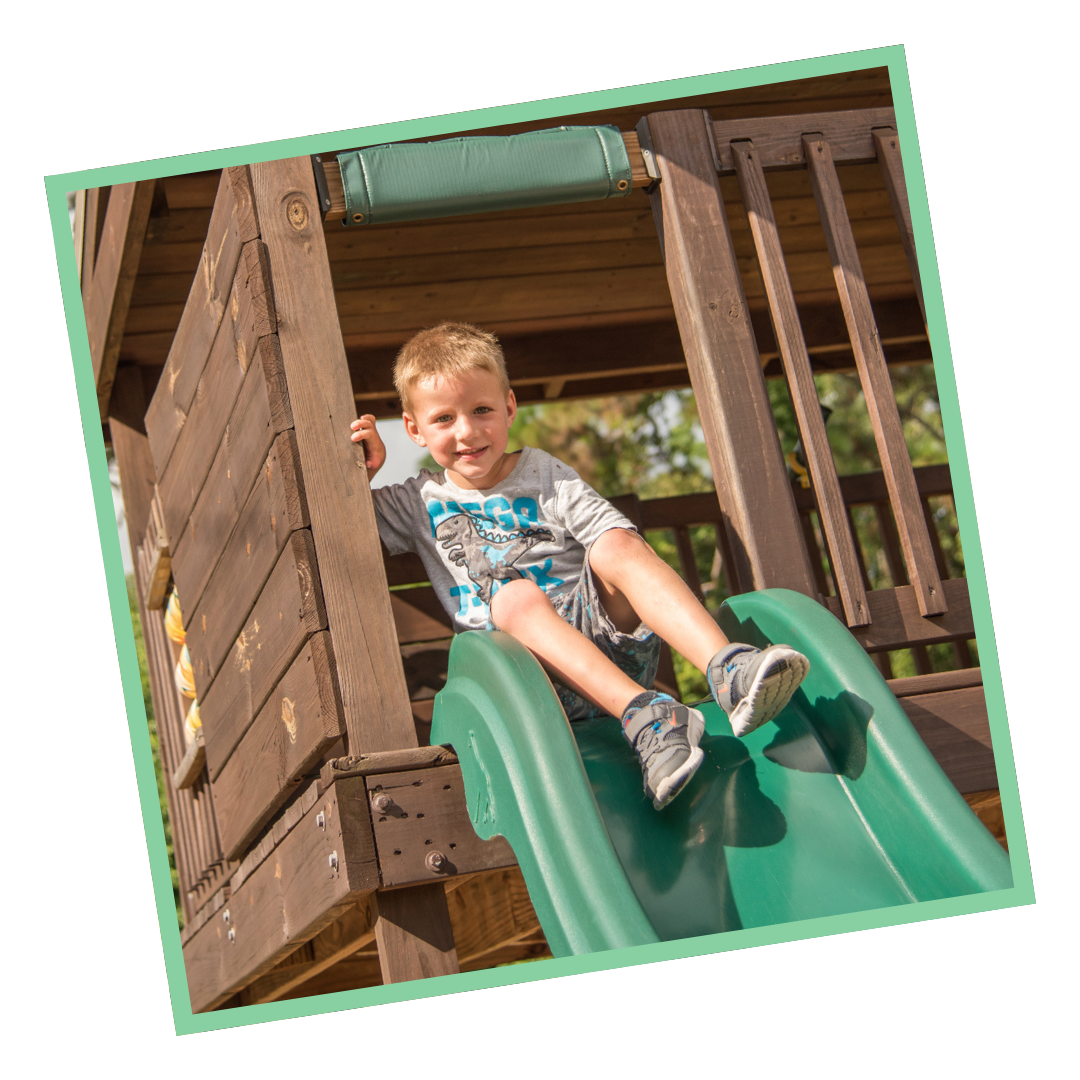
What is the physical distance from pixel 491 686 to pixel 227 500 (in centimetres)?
131

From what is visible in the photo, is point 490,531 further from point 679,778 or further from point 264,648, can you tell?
point 679,778

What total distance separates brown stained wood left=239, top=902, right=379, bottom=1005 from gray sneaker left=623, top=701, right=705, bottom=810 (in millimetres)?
1180

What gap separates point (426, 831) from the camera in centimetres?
254

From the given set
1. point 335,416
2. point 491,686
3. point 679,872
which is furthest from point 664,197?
point 679,872

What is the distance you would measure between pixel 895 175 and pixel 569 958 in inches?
97.0

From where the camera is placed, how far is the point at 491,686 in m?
2.38

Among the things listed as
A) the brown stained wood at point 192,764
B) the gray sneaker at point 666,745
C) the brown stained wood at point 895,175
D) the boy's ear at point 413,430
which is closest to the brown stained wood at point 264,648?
the brown stained wood at point 192,764

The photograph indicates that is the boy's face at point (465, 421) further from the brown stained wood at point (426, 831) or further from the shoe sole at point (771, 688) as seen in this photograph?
the shoe sole at point (771, 688)

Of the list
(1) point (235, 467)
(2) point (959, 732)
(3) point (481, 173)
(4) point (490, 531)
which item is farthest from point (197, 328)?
(2) point (959, 732)

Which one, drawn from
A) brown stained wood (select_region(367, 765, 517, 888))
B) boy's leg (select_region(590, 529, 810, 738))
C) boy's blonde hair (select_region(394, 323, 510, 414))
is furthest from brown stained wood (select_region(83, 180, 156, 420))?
brown stained wood (select_region(367, 765, 517, 888))

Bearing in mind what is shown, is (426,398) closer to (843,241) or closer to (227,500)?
(227,500)

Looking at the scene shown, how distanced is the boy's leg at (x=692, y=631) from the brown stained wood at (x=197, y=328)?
1276 mm

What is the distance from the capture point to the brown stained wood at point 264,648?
8.84 ft

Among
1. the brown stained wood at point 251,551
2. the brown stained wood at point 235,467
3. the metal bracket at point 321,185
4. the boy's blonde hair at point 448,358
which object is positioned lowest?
the brown stained wood at point 251,551
